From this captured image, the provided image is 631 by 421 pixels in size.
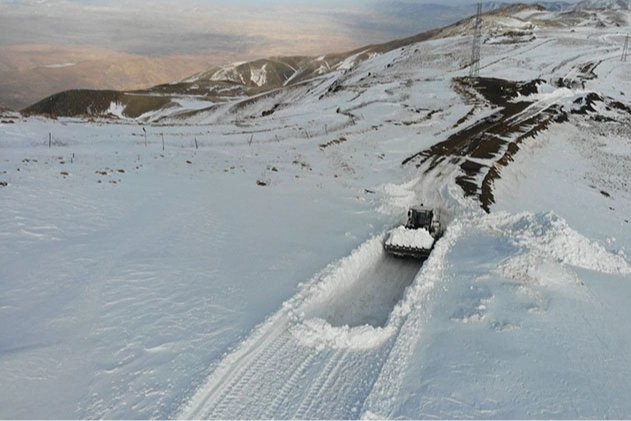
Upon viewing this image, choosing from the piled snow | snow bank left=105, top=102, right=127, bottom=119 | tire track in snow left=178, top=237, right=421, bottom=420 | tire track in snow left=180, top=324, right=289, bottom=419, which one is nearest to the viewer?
tire track in snow left=180, top=324, right=289, bottom=419

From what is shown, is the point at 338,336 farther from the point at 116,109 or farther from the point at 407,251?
the point at 116,109

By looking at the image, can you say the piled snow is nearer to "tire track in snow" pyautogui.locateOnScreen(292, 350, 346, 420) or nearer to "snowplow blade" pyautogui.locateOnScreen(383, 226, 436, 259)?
"snowplow blade" pyautogui.locateOnScreen(383, 226, 436, 259)

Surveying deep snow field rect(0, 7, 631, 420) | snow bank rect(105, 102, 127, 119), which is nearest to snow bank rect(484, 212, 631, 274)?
deep snow field rect(0, 7, 631, 420)

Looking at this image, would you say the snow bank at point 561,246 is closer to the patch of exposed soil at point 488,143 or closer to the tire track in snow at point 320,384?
the patch of exposed soil at point 488,143

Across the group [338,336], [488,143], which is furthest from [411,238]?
[488,143]

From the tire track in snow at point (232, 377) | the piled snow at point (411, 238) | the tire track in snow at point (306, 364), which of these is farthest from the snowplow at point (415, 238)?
the tire track in snow at point (232, 377)

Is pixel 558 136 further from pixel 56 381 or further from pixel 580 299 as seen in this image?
pixel 56 381

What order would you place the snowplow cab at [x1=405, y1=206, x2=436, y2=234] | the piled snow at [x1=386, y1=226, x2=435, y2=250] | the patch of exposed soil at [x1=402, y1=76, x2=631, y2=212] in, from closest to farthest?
the piled snow at [x1=386, y1=226, x2=435, y2=250] < the snowplow cab at [x1=405, y1=206, x2=436, y2=234] < the patch of exposed soil at [x1=402, y1=76, x2=631, y2=212]
